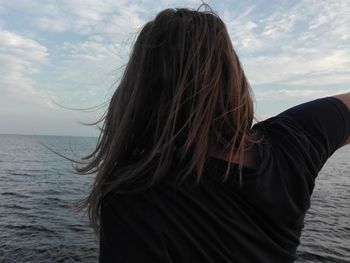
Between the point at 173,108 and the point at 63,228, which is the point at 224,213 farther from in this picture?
the point at 63,228

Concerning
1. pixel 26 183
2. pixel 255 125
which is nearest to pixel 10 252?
pixel 255 125

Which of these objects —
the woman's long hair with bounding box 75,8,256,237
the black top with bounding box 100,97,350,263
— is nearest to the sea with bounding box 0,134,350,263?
the woman's long hair with bounding box 75,8,256,237

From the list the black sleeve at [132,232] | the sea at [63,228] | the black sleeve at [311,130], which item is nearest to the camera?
the black sleeve at [132,232]

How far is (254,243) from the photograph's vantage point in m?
1.53

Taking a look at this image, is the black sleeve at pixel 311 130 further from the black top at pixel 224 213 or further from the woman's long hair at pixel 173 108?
the woman's long hair at pixel 173 108

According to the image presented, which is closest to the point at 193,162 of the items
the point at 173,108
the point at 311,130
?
the point at 173,108

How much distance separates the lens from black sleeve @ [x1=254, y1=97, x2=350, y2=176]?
169 centimetres

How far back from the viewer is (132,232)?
1383mm

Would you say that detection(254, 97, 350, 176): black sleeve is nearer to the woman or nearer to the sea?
the woman

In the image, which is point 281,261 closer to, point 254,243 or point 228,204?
point 254,243

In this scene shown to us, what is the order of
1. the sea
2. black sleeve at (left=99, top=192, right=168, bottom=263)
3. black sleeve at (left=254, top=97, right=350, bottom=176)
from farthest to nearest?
the sea
black sleeve at (left=254, top=97, right=350, bottom=176)
black sleeve at (left=99, top=192, right=168, bottom=263)

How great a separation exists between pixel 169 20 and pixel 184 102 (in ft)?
1.28

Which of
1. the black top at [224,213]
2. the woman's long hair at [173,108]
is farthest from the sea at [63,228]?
the black top at [224,213]

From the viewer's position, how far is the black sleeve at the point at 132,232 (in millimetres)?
1383
